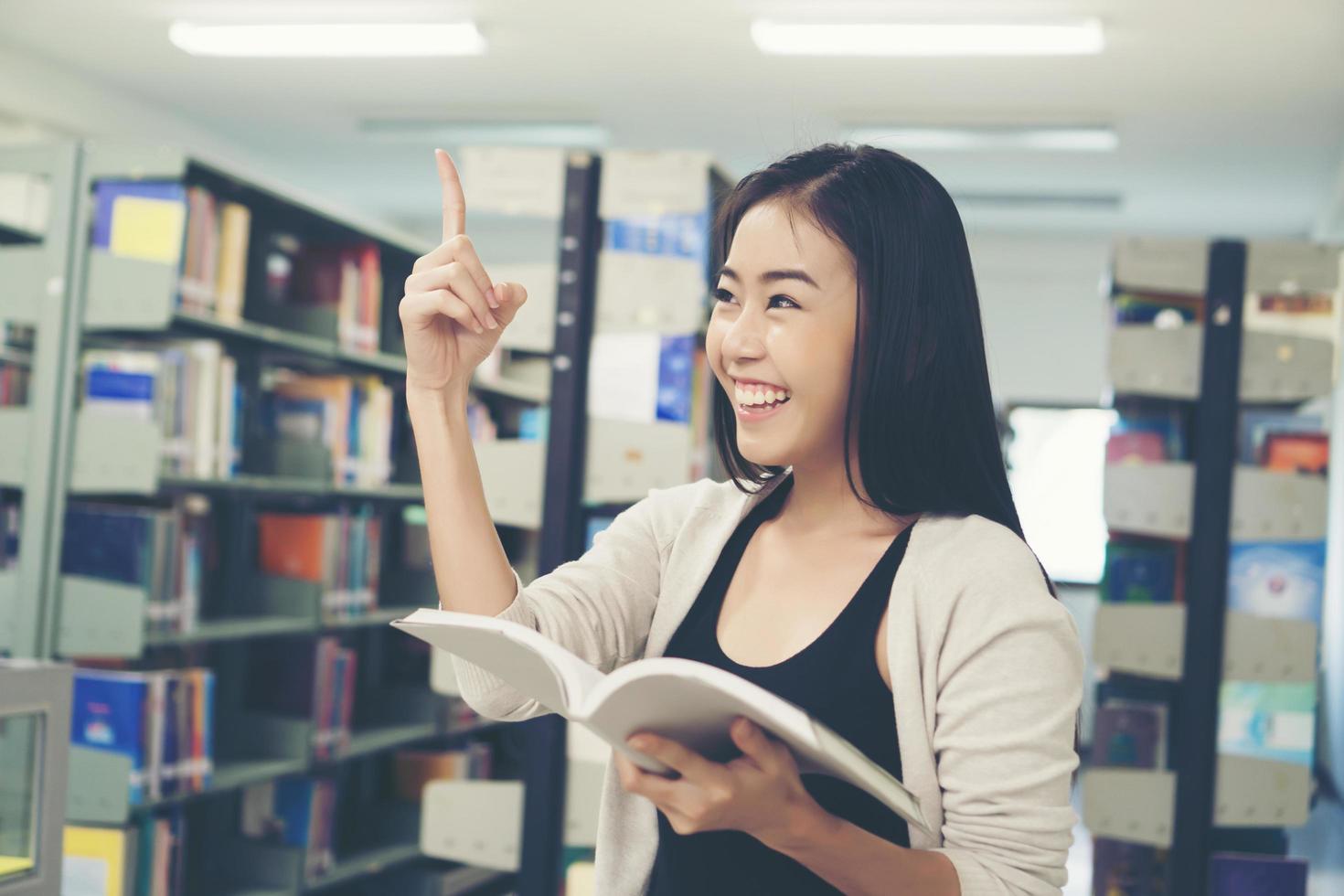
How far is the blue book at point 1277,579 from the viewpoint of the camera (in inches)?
131

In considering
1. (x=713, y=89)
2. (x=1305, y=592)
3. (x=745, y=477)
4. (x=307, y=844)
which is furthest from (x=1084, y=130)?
(x=745, y=477)

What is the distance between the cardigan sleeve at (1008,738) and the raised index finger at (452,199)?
0.58 metres

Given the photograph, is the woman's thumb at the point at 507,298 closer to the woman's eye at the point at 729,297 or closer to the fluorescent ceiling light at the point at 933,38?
the woman's eye at the point at 729,297

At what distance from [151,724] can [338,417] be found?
3.92 feet

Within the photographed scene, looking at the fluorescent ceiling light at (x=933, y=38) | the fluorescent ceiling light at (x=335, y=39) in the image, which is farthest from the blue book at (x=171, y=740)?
the fluorescent ceiling light at (x=933, y=38)

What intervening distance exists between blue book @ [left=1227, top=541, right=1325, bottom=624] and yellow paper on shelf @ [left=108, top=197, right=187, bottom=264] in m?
2.86

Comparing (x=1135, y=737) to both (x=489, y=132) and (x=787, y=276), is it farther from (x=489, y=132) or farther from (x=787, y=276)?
(x=489, y=132)

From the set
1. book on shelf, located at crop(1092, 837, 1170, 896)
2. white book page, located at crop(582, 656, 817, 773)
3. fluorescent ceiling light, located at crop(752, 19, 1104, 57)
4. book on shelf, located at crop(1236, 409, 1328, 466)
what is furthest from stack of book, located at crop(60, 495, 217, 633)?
fluorescent ceiling light, located at crop(752, 19, 1104, 57)

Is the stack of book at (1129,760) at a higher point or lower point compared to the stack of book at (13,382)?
lower

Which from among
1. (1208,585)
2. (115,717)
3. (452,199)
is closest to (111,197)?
(115,717)

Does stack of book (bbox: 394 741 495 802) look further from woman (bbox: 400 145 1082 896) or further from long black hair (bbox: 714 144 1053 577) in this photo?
long black hair (bbox: 714 144 1053 577)

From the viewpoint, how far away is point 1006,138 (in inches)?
251

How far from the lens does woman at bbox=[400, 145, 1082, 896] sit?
3.40ft

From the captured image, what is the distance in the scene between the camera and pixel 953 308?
1.17 meters
